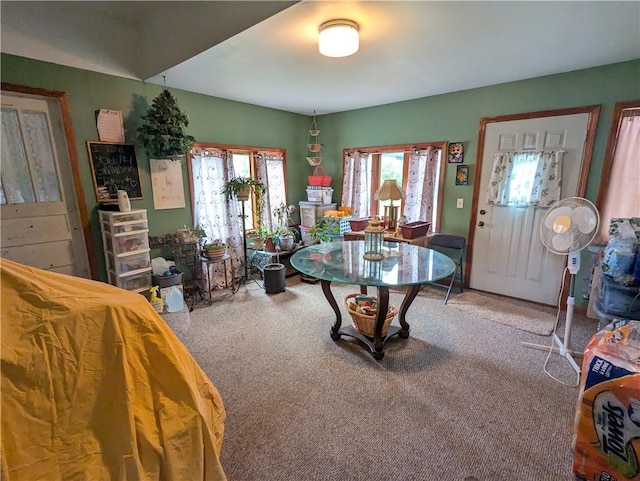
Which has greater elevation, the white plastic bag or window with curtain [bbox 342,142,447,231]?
window with curtain [bbox 342,142,447,231]

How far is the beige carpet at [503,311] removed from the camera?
109 inches

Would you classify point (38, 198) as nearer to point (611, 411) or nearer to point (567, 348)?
point (611, 411)

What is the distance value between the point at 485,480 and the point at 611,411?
2.01ft

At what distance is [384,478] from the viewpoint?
139cm

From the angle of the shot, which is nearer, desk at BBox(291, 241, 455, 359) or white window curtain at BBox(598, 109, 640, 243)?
desk at BBox(291, 241, 455, 359)

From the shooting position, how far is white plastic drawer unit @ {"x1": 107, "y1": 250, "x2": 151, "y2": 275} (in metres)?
2.75

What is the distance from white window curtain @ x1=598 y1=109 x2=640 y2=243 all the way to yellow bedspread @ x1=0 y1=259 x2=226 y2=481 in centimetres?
366

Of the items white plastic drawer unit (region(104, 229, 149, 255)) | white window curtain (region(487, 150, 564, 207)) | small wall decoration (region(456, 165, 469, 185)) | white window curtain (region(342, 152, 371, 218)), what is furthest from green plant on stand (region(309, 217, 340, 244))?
white plastic drawer unit (region(104, 229, 149, 255))

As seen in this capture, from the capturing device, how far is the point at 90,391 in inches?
32.2

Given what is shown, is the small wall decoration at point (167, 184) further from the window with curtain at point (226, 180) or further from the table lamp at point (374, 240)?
the table lamp at point (374, 240)

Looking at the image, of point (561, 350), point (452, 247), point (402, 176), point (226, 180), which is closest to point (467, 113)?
point (402, 176)

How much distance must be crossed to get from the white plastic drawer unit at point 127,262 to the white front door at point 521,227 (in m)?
3.67

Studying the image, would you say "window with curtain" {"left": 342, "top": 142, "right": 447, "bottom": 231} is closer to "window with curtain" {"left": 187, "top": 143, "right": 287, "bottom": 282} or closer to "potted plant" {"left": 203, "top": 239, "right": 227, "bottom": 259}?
"window with curtain" {"left": 187, "top": 143, "right": 287, "bottom": 282}

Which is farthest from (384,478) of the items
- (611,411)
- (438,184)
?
(438,184)
